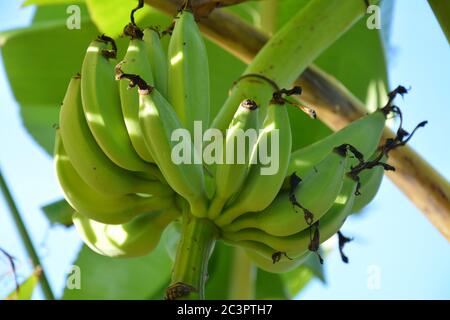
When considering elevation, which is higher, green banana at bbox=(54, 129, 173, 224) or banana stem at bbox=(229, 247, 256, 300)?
banana stem at bbox=(229, 247, 256, 300)

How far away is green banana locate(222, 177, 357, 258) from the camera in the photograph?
1114 millimetres

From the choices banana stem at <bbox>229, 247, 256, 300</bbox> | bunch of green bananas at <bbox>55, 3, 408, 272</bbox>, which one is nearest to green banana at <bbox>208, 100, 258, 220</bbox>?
bunch of green bananas at <bbox>55, 3, 408, 272</bbox>

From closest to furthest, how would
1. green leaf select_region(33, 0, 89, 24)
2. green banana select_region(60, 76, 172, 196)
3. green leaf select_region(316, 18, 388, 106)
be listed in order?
green banana select_region(60, 76, 172, 196) → green leaf select_region(316, 18, 388, 106) → green leaf select_region(33, 0, 89, 24)

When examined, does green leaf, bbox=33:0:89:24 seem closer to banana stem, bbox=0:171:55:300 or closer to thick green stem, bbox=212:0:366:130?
banana stem, bbox=0:171:55:300

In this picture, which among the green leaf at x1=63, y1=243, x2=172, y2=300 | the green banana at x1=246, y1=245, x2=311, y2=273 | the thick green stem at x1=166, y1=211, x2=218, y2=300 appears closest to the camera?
the thick green stem at x1=166, y1=211, x2=218, y2=300

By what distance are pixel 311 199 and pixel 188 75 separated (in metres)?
0.30

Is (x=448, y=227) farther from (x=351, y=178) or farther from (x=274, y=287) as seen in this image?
(x=274, y=287)

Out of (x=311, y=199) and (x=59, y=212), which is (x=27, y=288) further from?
(x=311, y=199)

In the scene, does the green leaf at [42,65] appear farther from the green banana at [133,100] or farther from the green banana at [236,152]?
the green banana at [236,152]

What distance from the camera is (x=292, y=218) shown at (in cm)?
106

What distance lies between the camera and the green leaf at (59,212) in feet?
5.75

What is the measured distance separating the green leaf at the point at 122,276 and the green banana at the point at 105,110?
0.85 metres

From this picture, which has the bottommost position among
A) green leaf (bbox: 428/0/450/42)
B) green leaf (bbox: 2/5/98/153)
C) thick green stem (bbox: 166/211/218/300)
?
thick green stem (bbox: 166/211/218/300)
